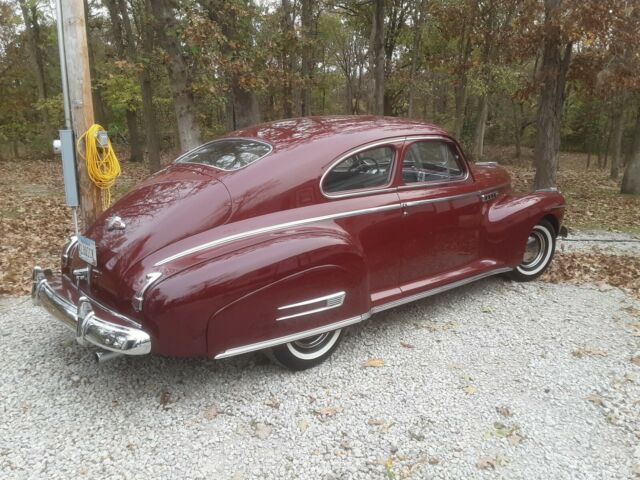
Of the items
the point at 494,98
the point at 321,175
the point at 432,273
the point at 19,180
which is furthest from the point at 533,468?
the point at 494,98

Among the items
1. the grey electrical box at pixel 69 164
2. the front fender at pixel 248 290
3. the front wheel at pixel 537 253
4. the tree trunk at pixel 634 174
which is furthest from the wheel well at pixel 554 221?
the tree trunk at pixel 634 174

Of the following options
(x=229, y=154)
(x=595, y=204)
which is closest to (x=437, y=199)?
(x=229, y=154)

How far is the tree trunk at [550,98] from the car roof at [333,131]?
5477 mm

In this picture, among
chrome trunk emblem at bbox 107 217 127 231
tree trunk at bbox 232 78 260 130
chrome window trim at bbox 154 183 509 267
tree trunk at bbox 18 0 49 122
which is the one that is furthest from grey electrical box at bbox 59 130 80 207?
tree trunk at bbox 18 0 49 122

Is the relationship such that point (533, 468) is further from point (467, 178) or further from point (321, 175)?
point (467, 178)

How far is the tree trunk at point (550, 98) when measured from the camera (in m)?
8.29

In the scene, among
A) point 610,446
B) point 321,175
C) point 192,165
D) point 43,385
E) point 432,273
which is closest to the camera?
point 610,446

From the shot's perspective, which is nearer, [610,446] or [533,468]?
[533,468]

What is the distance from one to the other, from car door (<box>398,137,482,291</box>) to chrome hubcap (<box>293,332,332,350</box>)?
84cm

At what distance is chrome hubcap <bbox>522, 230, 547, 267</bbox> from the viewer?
5.21 m

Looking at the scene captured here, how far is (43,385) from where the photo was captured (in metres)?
3.17

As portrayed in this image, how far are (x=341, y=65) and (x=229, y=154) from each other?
2347 centimetres

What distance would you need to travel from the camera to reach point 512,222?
462cm

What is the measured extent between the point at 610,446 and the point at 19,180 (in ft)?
48.8
